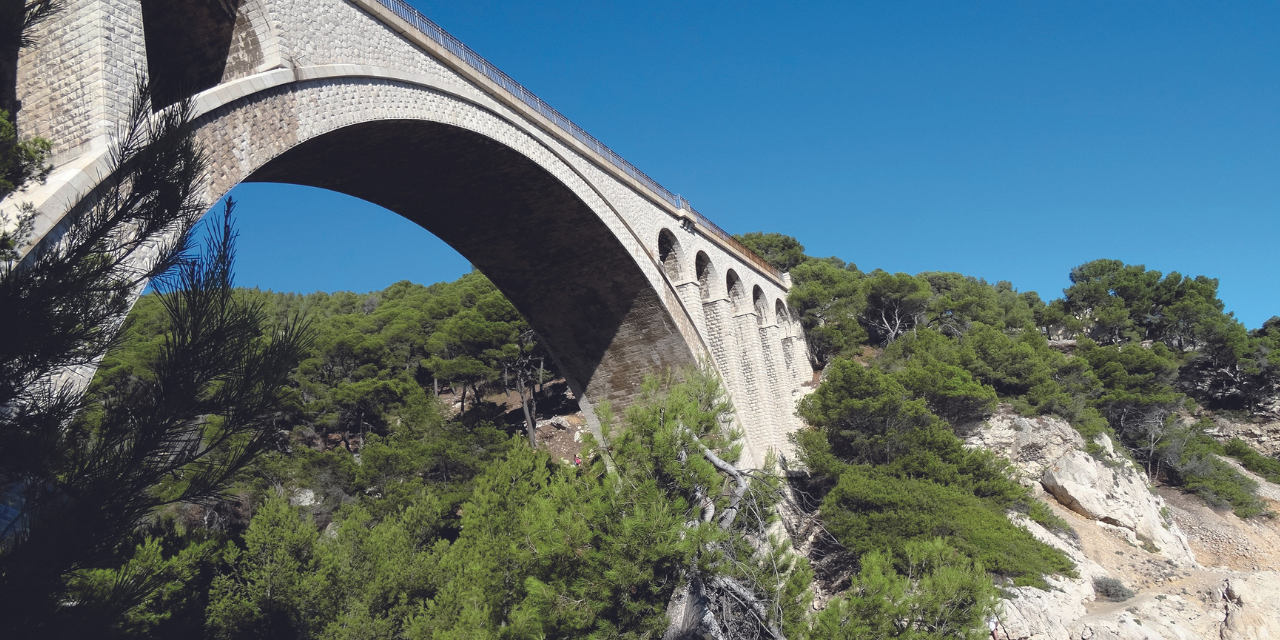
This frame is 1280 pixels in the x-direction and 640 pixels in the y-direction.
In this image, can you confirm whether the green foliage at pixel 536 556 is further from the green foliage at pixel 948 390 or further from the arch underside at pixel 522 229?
the green foliage at pixel 948 390

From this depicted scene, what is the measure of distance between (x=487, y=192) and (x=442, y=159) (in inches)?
49.6

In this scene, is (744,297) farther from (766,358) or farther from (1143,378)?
(1143,378)

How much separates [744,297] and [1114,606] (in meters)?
9.50

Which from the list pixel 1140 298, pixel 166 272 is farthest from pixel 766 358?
pixel 1140 298

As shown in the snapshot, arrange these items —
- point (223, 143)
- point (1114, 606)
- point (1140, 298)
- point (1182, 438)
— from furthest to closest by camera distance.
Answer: point (1140, 298), point (1182, 438), point (1114, 606), point (223, 143)

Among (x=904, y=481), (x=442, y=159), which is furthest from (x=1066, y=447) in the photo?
(x=442, y=159)

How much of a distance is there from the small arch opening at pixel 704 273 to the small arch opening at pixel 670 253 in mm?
1170

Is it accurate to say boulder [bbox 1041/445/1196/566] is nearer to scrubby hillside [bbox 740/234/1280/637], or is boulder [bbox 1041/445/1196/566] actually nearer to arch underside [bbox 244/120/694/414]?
scrubby hillside [bbox 740/234/1280/637]

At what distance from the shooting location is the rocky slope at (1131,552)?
13.5 m

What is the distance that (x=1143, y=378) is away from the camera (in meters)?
24.7

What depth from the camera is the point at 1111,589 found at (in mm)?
15469

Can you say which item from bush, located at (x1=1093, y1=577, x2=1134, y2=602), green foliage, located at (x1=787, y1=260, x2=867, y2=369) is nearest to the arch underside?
bush, located at (x1=1093, y1=577, x2=1134, y2=602)

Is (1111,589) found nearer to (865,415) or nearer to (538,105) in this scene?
(865,415)

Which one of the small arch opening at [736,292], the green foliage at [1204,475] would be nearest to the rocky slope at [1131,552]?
the green foliage at [1204,475]
